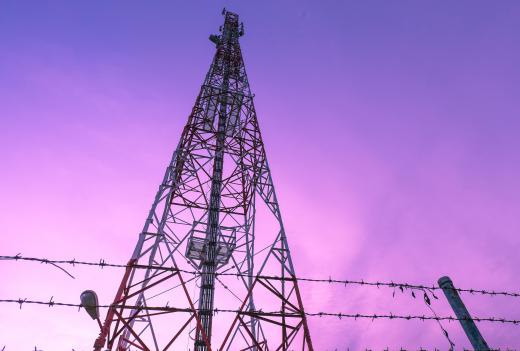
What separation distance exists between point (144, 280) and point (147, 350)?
202 centimetres

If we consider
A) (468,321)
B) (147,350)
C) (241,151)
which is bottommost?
(468,321)

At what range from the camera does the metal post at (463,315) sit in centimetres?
A: 716

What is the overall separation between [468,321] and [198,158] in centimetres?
1195

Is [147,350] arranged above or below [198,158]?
below

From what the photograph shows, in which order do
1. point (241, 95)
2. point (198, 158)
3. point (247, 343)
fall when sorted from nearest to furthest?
1. point (247, 343)
2. point (198, 158)
3. point (241, 95)

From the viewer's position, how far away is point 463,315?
7.35 metres

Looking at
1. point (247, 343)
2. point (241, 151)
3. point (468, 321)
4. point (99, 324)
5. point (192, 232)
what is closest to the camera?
point (468, 321)

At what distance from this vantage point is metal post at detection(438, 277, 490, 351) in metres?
7.16

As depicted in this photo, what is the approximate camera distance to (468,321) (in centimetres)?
728

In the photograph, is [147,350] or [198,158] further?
[198,158]

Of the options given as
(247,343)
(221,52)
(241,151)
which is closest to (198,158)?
(241,151)

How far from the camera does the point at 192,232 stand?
44.3 feet

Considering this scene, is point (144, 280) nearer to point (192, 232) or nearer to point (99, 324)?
point (99, 324)

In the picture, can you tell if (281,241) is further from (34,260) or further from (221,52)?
(221,52)
